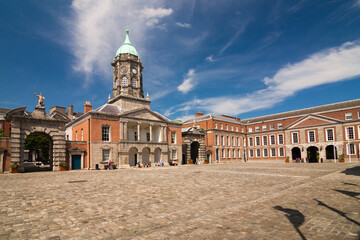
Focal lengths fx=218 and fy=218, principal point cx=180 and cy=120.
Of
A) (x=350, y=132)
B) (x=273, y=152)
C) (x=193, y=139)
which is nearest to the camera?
(x=350, y=132)

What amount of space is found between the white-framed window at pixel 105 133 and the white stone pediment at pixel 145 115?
331 cm

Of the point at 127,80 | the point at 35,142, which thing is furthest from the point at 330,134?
the point at 35,142

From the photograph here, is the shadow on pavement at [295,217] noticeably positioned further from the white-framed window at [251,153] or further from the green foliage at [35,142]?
the white-framed window at [251,153]

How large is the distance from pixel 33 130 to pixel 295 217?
30.9m

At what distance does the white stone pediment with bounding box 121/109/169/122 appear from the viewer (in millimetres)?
37500

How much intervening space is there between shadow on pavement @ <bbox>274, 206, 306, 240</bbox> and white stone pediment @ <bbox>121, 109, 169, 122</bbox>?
31.7 metres

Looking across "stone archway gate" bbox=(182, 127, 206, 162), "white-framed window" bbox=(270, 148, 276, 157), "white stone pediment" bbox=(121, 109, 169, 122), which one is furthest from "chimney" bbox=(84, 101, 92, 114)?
"white-framed window" bbox=(270, 148, 276, 157)

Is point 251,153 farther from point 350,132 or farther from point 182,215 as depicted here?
point 182,215

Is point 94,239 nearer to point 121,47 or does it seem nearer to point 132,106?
point 132,106

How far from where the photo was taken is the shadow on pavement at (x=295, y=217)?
19.8ft

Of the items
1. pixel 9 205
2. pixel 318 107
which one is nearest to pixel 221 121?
pixel 318 107

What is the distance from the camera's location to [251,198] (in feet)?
31.5

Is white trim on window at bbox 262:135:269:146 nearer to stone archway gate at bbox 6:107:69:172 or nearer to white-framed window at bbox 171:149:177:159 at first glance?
white-framed window at bbox 171:149:177:159

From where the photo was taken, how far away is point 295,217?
6.89 metres
